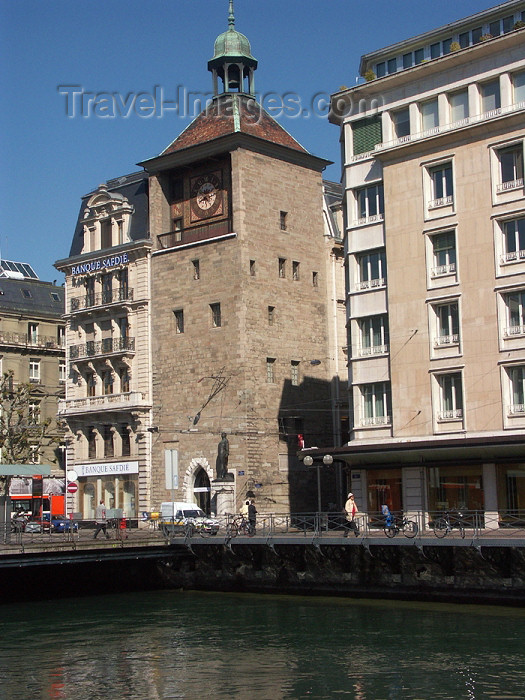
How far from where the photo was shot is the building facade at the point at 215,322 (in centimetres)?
7019

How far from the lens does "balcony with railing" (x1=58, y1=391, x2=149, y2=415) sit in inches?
2940

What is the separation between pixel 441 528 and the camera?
44.9m

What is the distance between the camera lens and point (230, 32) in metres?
79.2

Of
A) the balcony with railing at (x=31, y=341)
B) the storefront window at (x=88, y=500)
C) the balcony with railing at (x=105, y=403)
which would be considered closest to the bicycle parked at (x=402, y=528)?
the balcony with railing at (x=105, y=403)

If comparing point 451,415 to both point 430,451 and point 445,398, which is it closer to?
point 445,398

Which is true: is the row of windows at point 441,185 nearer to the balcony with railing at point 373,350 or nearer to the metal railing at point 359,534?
the balcony with railing at point 373,350

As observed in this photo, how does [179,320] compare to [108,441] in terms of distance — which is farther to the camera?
[108,441]

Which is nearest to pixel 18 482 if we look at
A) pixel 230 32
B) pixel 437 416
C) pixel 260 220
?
pixel 260 220

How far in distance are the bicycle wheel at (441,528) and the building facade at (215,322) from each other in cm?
2345

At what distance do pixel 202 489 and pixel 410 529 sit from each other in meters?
26.7

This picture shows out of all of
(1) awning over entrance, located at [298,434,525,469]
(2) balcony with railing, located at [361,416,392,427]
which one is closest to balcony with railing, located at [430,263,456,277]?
(2) balcony with railing, located at [361,416,392,427]

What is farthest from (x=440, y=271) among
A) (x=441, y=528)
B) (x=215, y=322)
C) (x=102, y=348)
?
(x=102, y=348)

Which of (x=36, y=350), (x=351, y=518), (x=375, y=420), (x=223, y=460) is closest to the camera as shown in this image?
(x=351, y=518)

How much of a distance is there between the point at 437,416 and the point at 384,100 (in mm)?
16521
